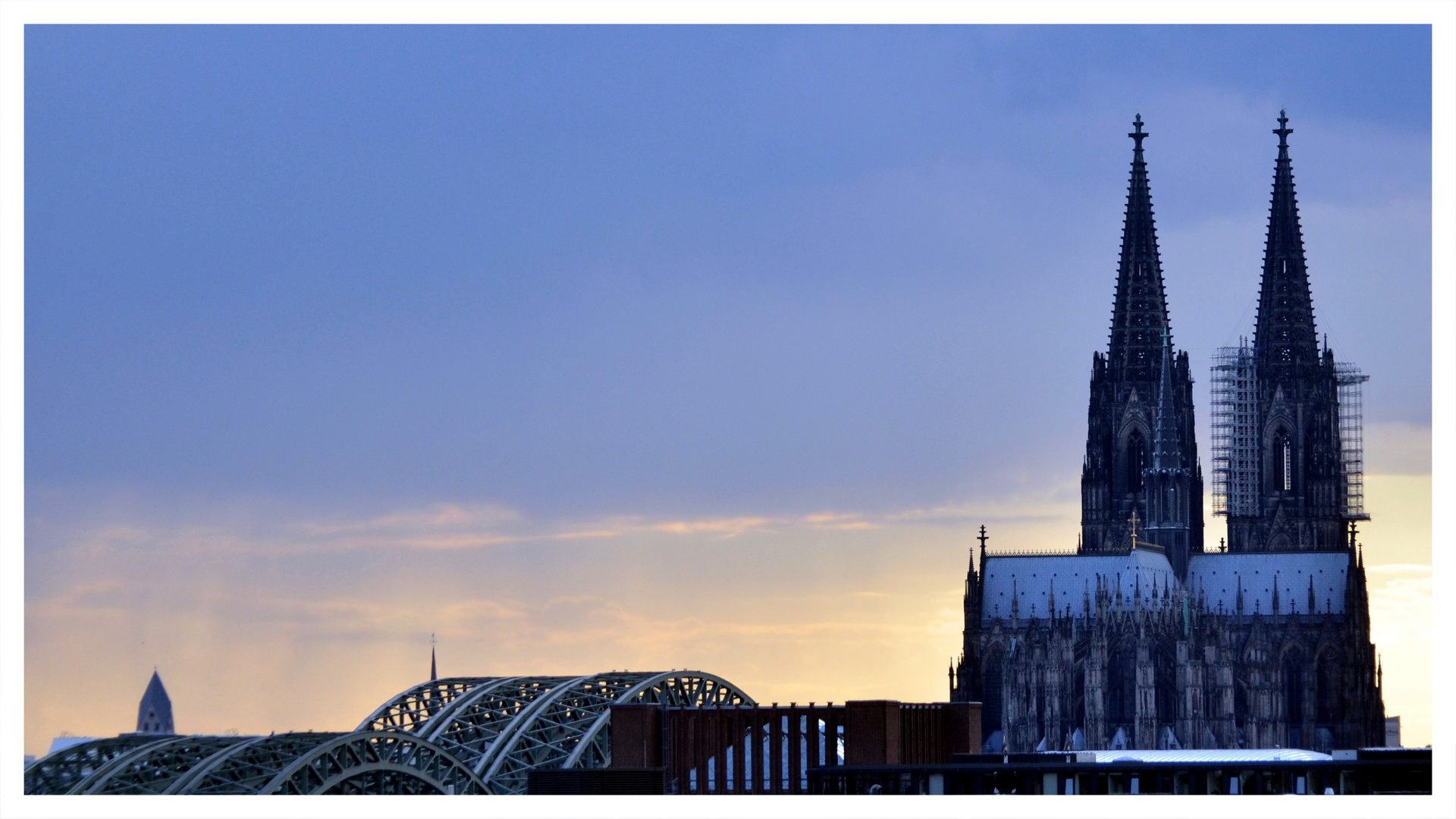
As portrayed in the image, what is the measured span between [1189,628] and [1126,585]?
14.2 feet

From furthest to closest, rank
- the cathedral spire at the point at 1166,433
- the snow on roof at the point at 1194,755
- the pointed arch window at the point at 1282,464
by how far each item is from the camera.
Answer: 1. the pointed arch window at the point at 1282,464
2. the cathedral spire at the point at 1166,433
3. the snow on roof at the point at 1194,755

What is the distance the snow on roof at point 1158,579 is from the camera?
512 ft

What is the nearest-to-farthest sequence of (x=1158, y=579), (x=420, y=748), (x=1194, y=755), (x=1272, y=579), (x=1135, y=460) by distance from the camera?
(x=420, y=748)
(x=1194, y=755)
(x=1158, y=579)
(x=1272, y=579)
(x=1135, y=460)

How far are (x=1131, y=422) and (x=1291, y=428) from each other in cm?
992

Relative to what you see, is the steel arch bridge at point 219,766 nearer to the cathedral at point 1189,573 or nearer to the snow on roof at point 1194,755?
the snow on roof at point 1194,755

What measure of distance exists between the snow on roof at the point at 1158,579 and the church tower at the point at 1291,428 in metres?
5.73

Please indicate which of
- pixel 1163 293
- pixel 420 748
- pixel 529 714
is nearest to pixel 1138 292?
pixel 1163 293

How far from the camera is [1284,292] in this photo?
166875mm

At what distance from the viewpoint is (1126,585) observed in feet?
507

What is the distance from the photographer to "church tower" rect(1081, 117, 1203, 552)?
6422 inches

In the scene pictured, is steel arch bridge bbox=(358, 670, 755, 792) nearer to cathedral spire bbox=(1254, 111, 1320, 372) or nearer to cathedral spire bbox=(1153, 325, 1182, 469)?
cathedral spire bbox=(1153, 325, 1182, 469)

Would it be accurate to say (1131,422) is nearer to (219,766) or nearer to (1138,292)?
(1138,292)

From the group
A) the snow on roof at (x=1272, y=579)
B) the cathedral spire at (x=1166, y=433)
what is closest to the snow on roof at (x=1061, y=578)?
the snow on roof at (x=1272, y=579)

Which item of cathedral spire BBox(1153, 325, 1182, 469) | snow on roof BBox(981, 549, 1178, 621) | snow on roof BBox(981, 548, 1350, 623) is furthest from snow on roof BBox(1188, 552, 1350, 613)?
cathedral spire BBox(1153, 325, 1182, 469)
